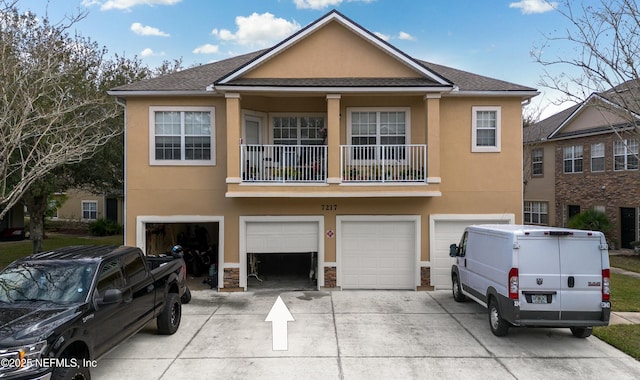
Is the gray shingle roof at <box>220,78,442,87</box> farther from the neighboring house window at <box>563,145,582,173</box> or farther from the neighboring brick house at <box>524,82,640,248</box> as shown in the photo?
the neighboring house window at <box>563,145,582,173</box>

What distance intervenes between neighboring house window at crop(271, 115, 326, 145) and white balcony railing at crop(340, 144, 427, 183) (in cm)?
160

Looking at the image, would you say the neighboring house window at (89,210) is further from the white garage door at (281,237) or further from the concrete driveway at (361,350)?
the concrete driveway at (361,350)

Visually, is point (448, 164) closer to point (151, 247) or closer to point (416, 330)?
point (416, 330)

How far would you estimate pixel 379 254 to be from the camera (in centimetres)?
1161

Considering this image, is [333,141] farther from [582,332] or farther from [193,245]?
[582,332]

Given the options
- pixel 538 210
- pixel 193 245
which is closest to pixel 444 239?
pixel 193 245

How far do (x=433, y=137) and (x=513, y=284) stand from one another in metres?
5.18

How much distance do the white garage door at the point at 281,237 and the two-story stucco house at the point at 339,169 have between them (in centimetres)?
→ 3

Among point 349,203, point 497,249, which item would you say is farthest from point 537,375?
point 349,203

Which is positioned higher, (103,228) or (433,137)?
(433,137)

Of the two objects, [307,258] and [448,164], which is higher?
[448,164]

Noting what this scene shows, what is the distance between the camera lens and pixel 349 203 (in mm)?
11469

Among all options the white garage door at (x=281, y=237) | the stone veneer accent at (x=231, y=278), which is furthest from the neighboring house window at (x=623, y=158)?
the stone veneer accent at (x=231, y=278)

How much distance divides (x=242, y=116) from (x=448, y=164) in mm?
6533
